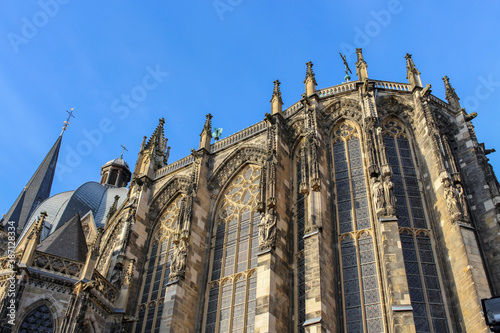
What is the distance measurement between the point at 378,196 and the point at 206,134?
9.71 metres

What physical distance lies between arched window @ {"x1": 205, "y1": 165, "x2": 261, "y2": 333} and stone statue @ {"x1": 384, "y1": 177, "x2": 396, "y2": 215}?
16.4 ft

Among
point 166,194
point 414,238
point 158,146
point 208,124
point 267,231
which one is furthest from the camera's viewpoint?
point 158,146

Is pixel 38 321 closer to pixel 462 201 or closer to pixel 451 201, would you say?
pixel 451 201

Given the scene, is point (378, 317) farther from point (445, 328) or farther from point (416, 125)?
point (416, 125)

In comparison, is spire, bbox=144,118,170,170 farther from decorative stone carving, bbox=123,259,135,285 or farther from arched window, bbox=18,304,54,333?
arched window, bbox=18,304,54,333

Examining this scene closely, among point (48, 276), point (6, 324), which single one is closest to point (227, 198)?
point (48, 276)

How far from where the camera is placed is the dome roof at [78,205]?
34.5 metres

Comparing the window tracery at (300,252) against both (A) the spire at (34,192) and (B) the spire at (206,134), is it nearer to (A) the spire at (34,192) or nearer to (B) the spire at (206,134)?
(B) the spire at (206,134)

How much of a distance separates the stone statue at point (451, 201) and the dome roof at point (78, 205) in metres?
24.6

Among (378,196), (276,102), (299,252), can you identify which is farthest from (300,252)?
(276,102)

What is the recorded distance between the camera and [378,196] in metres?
14.6

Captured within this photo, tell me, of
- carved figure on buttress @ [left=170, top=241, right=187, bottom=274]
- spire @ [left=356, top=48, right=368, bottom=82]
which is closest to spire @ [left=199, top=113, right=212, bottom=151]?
carved figure on buttress @ [left=170, top=241, right=187, bottom=274]

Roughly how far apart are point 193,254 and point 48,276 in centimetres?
489

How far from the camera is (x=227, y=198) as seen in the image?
65.9ft
